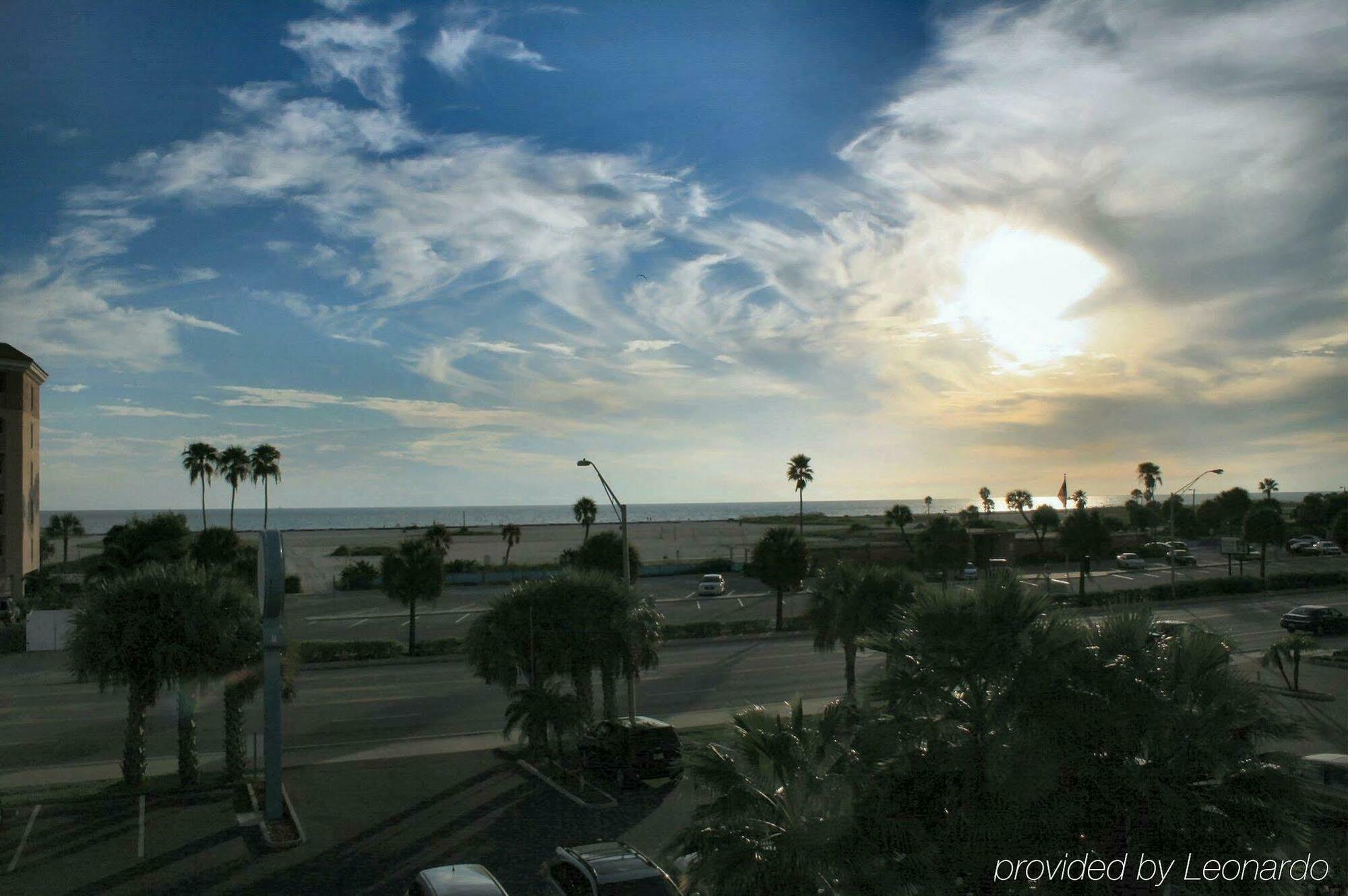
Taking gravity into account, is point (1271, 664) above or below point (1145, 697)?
below

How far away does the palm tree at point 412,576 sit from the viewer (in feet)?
137

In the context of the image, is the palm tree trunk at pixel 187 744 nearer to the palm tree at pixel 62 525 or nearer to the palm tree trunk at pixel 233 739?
the palm tree trunk at pixel 233 739

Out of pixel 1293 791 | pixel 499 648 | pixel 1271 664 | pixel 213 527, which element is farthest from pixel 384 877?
pixel 213 527

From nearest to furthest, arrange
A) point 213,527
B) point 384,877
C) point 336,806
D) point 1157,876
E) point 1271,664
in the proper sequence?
point 1157,876 → point 384,877 → point 336,806 → point 1271,664 → point 213,527

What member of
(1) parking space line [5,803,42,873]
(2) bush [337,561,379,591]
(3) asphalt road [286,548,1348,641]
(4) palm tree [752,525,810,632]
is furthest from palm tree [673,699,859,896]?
(2) bush [337,561,379,591]

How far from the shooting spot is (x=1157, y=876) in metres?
8.84

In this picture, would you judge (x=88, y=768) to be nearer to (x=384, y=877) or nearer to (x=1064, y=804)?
(x=384, y=877)

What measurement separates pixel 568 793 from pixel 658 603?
3884cm

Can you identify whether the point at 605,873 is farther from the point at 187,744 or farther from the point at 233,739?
the point at 187,744

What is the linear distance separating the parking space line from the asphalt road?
22.3m

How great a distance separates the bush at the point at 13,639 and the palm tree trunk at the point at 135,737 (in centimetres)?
2954

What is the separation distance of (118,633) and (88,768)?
18.1ft

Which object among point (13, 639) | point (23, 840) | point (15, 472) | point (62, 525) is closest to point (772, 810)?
point (23, 840)

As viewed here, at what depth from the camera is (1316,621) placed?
4278 cm
